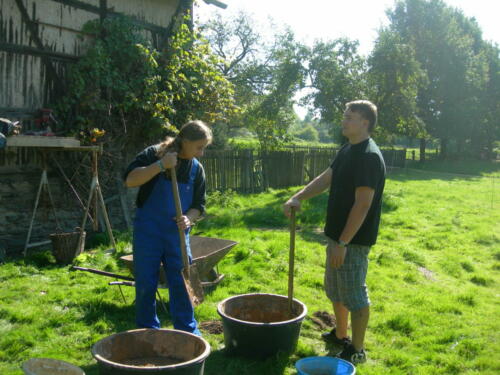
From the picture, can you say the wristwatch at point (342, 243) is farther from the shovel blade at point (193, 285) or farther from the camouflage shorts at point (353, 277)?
the shovel blade at point (193, 285)

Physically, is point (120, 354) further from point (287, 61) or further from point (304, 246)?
point (287, 61)

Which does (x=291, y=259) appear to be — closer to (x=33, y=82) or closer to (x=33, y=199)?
(x=33, y=199)

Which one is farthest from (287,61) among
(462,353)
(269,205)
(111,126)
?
(462,353)

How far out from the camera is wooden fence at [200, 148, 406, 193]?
1392 cm

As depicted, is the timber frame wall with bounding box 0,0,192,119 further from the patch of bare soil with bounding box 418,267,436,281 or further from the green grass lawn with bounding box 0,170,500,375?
the patch of bare soil with bounding box 418,267,436,281

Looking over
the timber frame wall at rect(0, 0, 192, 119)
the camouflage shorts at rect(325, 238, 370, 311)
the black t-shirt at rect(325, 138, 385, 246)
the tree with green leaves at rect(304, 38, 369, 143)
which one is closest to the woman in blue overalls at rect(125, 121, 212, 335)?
the black t-shirt at rect(325, 138, 385, 246)

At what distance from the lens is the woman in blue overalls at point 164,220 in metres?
3.72

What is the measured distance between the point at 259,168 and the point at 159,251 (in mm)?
11789

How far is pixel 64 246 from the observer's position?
6945mm

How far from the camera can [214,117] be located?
34.9 ft

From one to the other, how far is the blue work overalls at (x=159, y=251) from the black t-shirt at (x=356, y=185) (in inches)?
45.0

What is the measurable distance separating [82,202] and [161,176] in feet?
17.7

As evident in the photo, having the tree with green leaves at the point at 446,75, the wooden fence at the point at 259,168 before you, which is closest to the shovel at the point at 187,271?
the wooden fence at the point at 259,168

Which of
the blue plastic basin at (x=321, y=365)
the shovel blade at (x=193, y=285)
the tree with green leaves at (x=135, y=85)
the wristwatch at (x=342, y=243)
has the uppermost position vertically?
the tree with green leaves at (x=135, y=85)
